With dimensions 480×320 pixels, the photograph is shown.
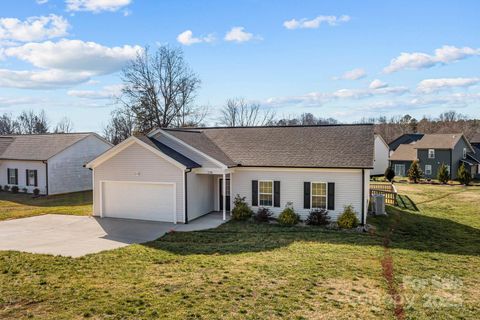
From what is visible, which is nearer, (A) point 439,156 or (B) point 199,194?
(B) point 199,194

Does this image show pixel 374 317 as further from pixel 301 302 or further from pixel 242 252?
pixel 242 252

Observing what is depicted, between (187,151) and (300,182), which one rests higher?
(187,151)

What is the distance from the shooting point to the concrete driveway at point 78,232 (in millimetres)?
13545

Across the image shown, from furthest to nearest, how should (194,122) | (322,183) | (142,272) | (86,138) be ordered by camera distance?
(194,122) < (86,138) < (322,183) < (142,272)

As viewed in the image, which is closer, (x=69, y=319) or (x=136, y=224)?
(x=69, y=319)

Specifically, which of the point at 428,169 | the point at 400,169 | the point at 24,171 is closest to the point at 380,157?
the point at 400,169

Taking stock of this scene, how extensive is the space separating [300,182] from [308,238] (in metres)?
3.85

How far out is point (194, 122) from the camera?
50.4m

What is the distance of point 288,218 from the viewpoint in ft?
57.8

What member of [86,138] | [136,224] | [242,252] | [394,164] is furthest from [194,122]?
[242,252]

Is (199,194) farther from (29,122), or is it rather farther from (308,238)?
(29,122)

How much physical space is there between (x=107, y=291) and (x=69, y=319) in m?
1.57

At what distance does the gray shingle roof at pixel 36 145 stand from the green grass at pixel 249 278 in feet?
66.6

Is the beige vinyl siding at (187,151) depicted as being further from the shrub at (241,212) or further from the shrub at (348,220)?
the shrub at (348,220)
